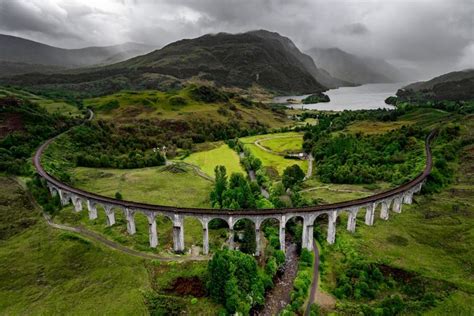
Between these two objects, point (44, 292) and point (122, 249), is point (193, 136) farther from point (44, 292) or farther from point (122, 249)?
point (44, 292)

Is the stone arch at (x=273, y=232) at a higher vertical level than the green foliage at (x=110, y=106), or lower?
lower

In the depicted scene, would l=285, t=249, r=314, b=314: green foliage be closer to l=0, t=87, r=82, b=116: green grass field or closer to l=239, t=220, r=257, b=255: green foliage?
l=239, t=220, r=257, b=255: green foliage

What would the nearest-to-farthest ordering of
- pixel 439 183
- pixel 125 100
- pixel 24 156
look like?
pixel 439 183
pixel 24 156
pixel 125 100

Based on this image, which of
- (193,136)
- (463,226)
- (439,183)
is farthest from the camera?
(193,136)

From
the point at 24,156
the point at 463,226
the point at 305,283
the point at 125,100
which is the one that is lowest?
the point at 305,283

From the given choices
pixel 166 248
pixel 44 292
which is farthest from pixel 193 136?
pixel 44 292

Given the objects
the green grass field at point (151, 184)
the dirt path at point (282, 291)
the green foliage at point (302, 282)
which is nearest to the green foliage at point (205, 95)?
the green grass field at point (151, 184)

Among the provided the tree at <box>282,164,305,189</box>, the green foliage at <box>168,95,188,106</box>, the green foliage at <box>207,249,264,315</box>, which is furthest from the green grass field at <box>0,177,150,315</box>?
the green foliage at <box>168,95,188,106</box>

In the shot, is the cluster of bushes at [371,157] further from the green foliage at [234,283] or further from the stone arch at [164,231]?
the green foliage at [234,283]
